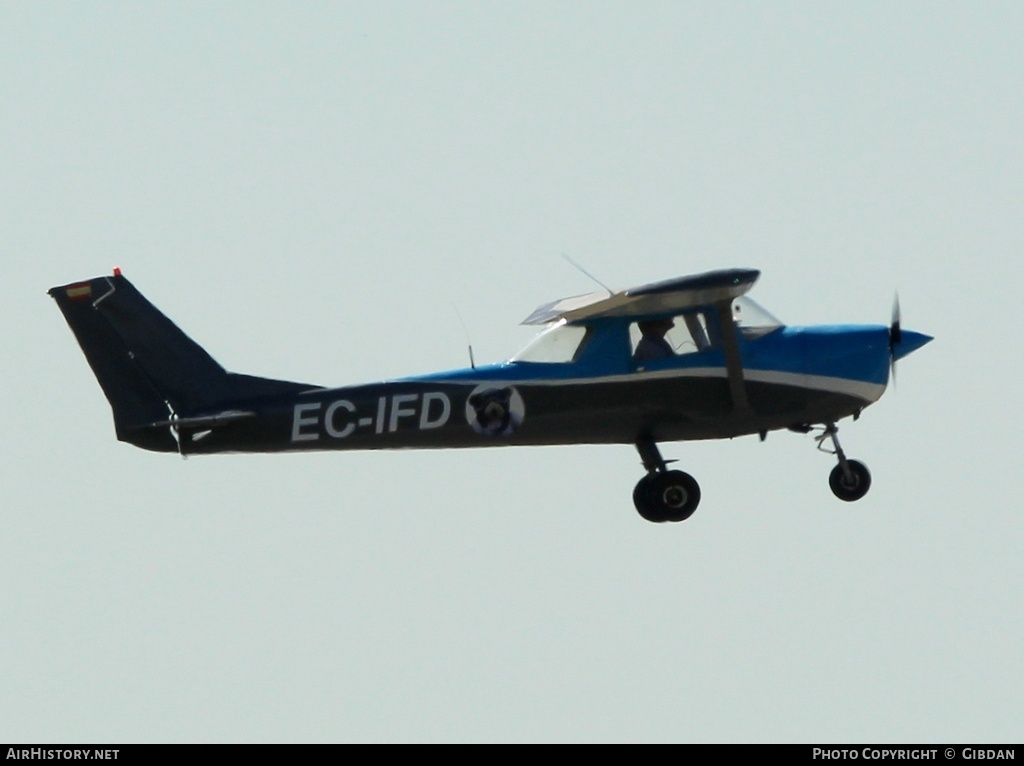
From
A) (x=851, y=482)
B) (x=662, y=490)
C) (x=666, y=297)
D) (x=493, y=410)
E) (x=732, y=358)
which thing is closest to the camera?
(x=666, y=297)

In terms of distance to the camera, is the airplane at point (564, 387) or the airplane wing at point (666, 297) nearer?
the airplane wing at point (666, 297)

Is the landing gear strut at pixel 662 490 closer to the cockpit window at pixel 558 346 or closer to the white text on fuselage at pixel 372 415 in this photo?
the cockpit window at pixel 558 346

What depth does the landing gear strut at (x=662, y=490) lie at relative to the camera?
90.1 feet

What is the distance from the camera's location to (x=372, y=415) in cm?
2689

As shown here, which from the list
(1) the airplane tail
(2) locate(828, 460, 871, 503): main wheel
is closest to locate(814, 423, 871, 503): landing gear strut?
(2) locate(828, 460, 871, 503): main wheel

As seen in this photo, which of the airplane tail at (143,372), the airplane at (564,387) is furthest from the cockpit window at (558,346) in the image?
the airplane tail at (143,372)

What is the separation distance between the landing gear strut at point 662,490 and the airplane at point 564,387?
0.05ft

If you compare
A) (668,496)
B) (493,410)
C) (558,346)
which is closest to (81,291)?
(493,410)

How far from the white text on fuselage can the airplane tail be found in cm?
32

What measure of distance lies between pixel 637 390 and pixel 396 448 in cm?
248

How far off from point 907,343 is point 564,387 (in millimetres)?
3763

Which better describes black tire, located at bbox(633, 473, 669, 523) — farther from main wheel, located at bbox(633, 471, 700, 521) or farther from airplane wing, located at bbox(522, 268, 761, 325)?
airplane wing, located at bbox(522, 268, 761, 325)

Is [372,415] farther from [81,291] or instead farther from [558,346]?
[81,291]

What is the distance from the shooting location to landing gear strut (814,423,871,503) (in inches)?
1104
